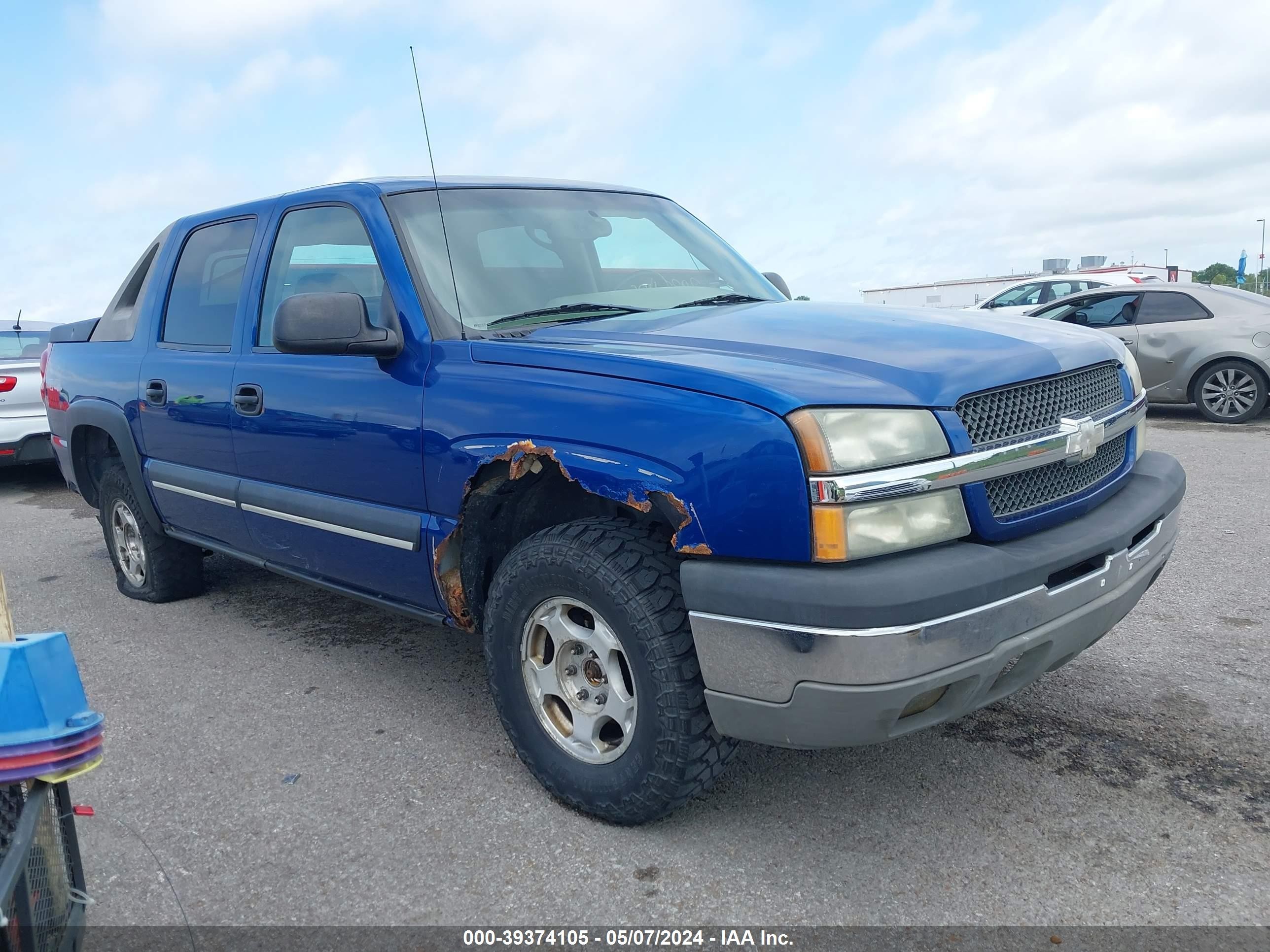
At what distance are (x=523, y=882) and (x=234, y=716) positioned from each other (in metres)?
1.61

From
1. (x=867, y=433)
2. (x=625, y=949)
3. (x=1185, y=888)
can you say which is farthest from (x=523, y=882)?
(x=1185, y=888)

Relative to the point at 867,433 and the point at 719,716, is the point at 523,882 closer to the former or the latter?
the point at 719,716

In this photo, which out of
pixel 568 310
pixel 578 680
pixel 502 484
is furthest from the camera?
pixel 568 310

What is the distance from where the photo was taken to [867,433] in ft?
7.65

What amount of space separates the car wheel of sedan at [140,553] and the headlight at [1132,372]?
4188 mm

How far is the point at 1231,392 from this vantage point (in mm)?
10367

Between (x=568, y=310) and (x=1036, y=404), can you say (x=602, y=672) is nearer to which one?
(x=568, y=310)

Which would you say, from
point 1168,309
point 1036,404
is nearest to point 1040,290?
point 1168,309

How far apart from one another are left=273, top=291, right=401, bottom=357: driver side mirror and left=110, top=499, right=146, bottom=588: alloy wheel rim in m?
2.50

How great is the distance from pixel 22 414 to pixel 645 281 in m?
7.02

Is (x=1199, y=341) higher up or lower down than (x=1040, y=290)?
lower down

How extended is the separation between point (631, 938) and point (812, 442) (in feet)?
3.90

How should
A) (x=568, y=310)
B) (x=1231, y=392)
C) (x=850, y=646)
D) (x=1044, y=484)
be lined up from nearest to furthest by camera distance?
(x=850, y=646) < (x=1044, y=484) < (x=568, y=310) < (x=1231, y=392)

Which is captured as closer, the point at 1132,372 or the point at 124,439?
the point at 1132,372
